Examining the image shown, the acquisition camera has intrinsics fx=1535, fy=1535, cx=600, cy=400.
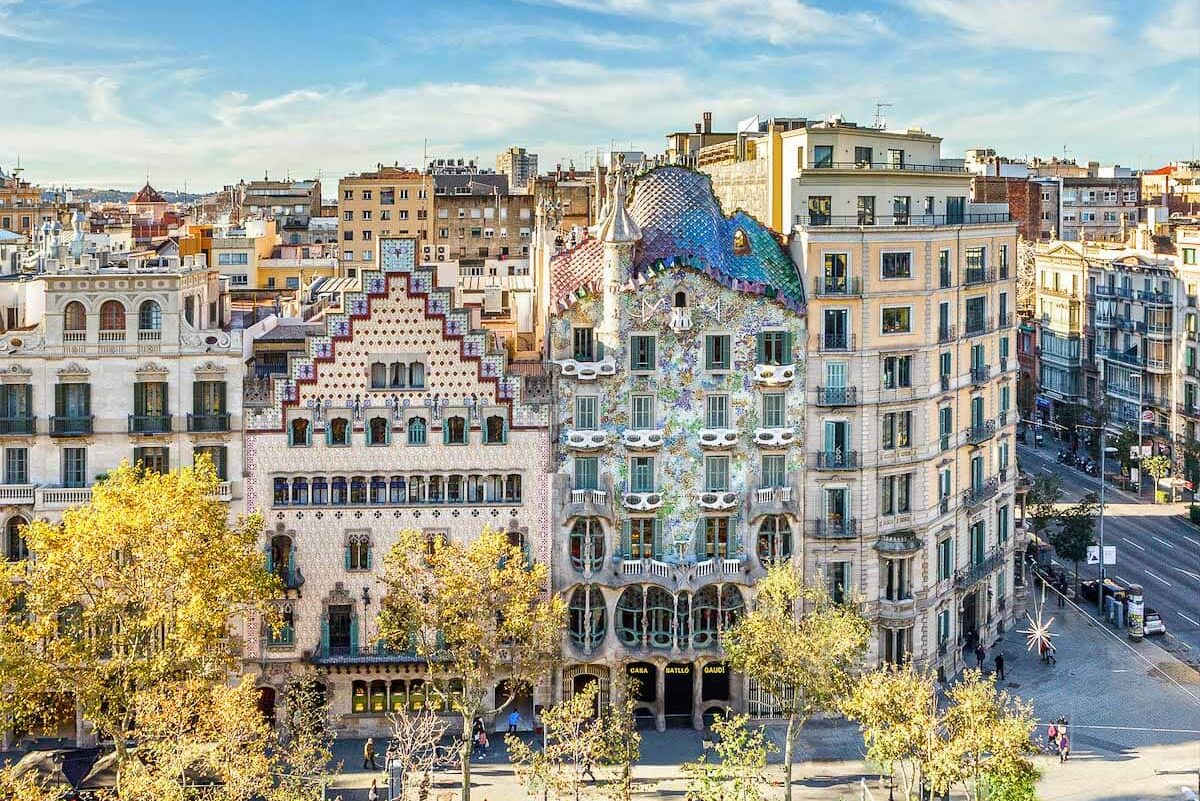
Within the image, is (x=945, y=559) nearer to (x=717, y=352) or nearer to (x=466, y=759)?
(x=717, y=352)

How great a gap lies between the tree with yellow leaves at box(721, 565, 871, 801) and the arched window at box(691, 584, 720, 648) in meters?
5.40

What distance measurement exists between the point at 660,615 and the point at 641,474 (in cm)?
709

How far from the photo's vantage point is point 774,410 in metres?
77.4

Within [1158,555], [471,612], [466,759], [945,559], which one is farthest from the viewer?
[1158,555]

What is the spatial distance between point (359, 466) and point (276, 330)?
9.51 meters

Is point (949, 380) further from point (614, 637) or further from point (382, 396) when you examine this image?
point (382, 396)

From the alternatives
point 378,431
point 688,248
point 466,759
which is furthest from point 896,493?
point 466,759

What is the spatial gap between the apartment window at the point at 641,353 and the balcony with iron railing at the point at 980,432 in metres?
19.6

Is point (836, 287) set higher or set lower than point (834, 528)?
higher

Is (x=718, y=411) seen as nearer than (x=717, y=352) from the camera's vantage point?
No

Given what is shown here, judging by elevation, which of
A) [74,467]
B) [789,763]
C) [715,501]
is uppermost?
[74,467]

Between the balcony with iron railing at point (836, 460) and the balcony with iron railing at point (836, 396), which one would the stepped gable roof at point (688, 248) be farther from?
the balcony with iron railing at point (836, 460)

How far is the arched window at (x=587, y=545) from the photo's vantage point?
76312mm

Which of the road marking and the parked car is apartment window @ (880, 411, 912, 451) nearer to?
the parked car
